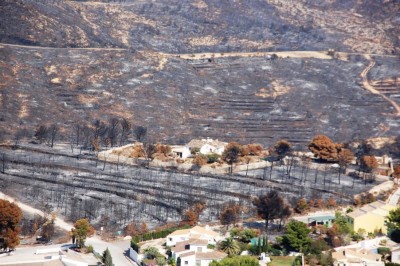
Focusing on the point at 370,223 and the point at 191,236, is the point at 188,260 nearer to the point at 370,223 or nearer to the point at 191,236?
the point at 191,236

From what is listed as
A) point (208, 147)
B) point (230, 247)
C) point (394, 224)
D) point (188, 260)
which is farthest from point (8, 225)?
point (208, 147)

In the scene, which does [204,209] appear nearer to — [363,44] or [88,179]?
[88,179]

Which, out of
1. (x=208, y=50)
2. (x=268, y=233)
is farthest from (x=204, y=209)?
(x=208, y=50)

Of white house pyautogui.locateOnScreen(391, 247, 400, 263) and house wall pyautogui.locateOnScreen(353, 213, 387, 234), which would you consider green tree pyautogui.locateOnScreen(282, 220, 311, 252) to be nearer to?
white house pyautogui.locateOnScreen(391, 247, 400, 263)

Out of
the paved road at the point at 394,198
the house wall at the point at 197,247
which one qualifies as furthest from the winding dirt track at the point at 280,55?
the house wall at the point at 197,247

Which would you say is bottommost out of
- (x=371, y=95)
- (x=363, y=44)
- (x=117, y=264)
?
(x=117, y=264)

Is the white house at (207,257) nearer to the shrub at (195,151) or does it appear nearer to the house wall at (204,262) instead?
the house wall at (204,262)
